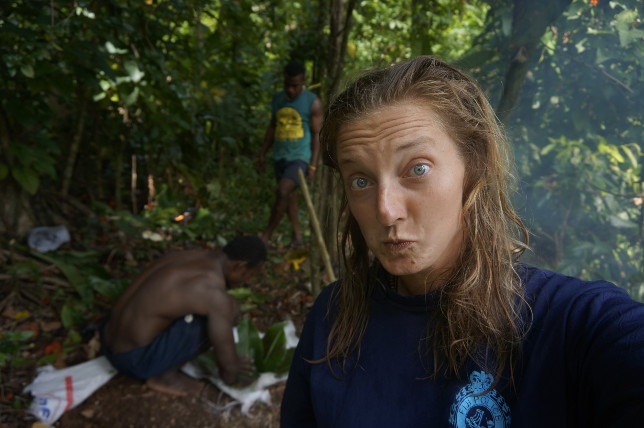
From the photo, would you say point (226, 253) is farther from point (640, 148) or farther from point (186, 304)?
point (640, 148)

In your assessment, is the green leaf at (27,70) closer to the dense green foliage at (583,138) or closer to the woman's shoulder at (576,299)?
the dense green foliage at (583,138)

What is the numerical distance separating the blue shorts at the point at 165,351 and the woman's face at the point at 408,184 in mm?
2339

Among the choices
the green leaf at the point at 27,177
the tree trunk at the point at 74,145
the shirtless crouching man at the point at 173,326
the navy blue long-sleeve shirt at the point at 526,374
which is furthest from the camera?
the tree trunk at the point at 74,145

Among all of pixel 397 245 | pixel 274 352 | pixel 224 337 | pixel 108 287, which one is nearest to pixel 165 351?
pixel 224 337

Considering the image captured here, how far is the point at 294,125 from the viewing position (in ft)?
15.5

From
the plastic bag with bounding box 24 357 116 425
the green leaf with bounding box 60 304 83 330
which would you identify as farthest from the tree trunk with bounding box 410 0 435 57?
the green leaf with bounding box 60 304 83 330

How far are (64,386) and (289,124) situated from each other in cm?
300

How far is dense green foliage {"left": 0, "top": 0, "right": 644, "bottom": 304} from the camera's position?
7.93ft

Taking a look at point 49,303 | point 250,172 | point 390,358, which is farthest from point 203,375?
point 250,172

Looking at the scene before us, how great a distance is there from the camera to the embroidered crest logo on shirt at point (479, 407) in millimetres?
833

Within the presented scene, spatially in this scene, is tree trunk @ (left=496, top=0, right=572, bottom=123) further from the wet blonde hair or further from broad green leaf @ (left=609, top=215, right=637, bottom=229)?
the wet blonde hair

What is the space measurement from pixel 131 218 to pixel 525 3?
3653mm

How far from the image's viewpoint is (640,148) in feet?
7.92

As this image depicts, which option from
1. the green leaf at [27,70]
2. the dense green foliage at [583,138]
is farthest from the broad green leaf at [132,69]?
the dense green foliage at [583,138]
